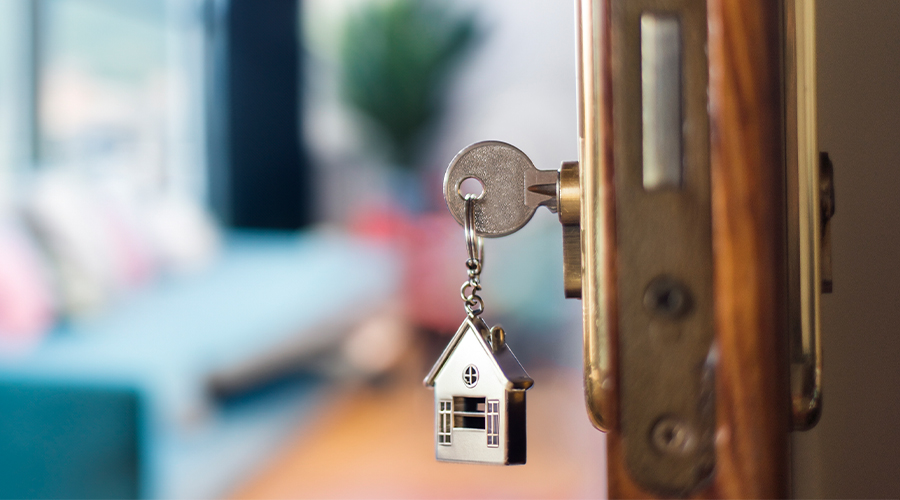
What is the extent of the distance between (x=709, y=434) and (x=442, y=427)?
0.17 metres

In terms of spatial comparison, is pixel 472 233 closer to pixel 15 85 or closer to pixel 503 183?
pixel 503 183

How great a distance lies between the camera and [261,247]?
3891mm

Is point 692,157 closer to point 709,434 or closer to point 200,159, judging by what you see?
point 709,434

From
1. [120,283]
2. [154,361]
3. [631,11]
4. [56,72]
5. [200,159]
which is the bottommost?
[154,361]

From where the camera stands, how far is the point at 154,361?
1821 mm

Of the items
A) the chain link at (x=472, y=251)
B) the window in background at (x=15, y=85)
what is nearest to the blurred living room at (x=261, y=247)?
the window in background at (x=15, y=85)

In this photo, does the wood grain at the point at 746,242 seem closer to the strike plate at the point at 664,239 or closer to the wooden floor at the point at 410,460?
the strike plate at the point at 664,239

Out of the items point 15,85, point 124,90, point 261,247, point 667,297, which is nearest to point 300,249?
point 261,247

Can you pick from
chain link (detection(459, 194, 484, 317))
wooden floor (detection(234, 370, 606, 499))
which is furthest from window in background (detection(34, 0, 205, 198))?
chain link (detection(459, 194, 484, 317))

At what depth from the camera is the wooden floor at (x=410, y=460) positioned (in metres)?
2.32

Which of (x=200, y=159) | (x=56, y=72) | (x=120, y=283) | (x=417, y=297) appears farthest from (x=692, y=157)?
(x=200, y=159)

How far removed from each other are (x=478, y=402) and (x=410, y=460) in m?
2.36

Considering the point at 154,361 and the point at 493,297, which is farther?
the point at 493,297

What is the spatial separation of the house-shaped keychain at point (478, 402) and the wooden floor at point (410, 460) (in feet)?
6.08
